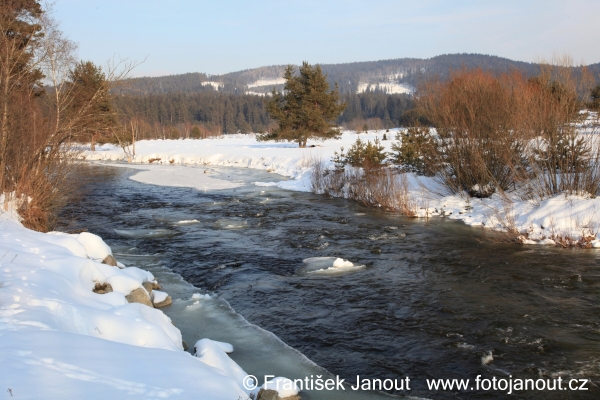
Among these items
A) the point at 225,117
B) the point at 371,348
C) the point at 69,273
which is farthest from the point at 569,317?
the point at 225,117

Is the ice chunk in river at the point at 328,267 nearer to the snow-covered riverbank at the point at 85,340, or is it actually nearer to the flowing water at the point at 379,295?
the flowing water at the point at 379,295

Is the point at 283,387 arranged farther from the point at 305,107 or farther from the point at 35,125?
the point at 305,107

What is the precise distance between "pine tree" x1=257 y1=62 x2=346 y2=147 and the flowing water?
2301cm

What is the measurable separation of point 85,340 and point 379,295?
4.95 metres

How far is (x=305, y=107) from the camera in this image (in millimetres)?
35438

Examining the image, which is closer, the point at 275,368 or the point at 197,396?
the point at 197,396

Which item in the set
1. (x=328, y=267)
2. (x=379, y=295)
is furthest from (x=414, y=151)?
(x=379, y=295)

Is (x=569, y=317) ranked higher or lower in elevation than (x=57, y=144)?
lower

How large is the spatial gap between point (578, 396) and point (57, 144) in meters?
11.4

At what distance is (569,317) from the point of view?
6.66 m

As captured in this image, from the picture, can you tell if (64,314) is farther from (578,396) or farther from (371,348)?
(578,396)

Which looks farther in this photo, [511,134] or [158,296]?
[511,134]

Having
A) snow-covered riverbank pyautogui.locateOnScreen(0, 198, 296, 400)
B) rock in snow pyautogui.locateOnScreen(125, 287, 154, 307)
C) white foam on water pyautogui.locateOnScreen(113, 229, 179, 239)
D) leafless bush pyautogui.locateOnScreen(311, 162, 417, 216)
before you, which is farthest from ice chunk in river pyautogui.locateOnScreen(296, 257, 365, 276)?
leafless bush pyautogui.locateOnScreen(311, 162, 417, 216)

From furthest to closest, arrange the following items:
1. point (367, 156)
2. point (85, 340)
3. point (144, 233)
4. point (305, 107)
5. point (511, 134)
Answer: point (305, 107) → point (367, 156) → point (511, 134) → point (144, 233) → point (85, 340)
